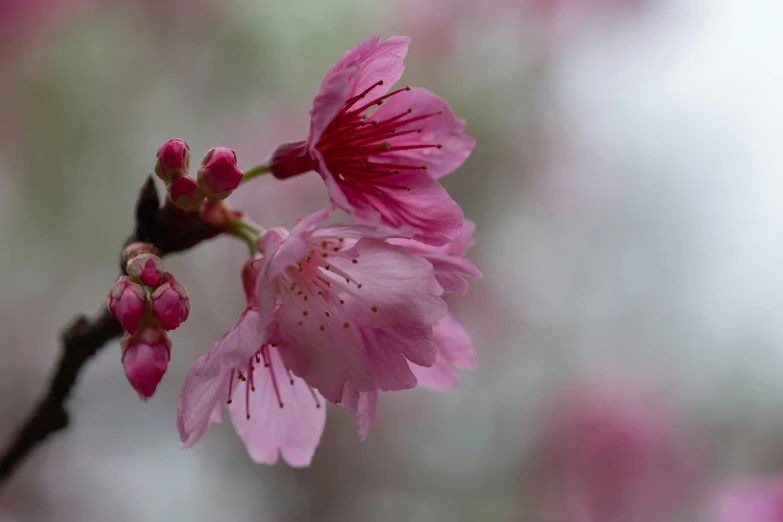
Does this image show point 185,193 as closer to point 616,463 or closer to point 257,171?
point 257,171

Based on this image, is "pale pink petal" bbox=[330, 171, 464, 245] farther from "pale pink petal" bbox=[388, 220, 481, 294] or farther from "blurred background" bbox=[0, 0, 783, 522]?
"blurred background" bbox=[0, 0, 783, 522]

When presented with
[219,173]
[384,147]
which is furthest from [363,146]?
[219,173]

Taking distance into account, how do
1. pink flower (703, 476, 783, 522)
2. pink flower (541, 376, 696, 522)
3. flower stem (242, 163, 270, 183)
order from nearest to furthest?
1. flower stem (242, 163, 270, 183)
2. pink flower (703, 476, 783, 522)
3. pink flower (541, 376, 696, 522)

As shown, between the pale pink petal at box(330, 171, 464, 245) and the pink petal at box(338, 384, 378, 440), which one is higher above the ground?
the pale pink petal at box(330, 171, 464, 245)

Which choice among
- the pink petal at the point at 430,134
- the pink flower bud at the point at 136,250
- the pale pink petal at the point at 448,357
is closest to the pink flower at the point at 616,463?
the pale pink petal at the point at 448,357

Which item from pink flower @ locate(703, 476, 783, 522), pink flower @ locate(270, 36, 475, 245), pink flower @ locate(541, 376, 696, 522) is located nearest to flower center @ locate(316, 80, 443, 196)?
pink flower @ locate(270, 36, 475, 245)

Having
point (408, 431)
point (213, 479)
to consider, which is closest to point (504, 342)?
point (408, 431)
